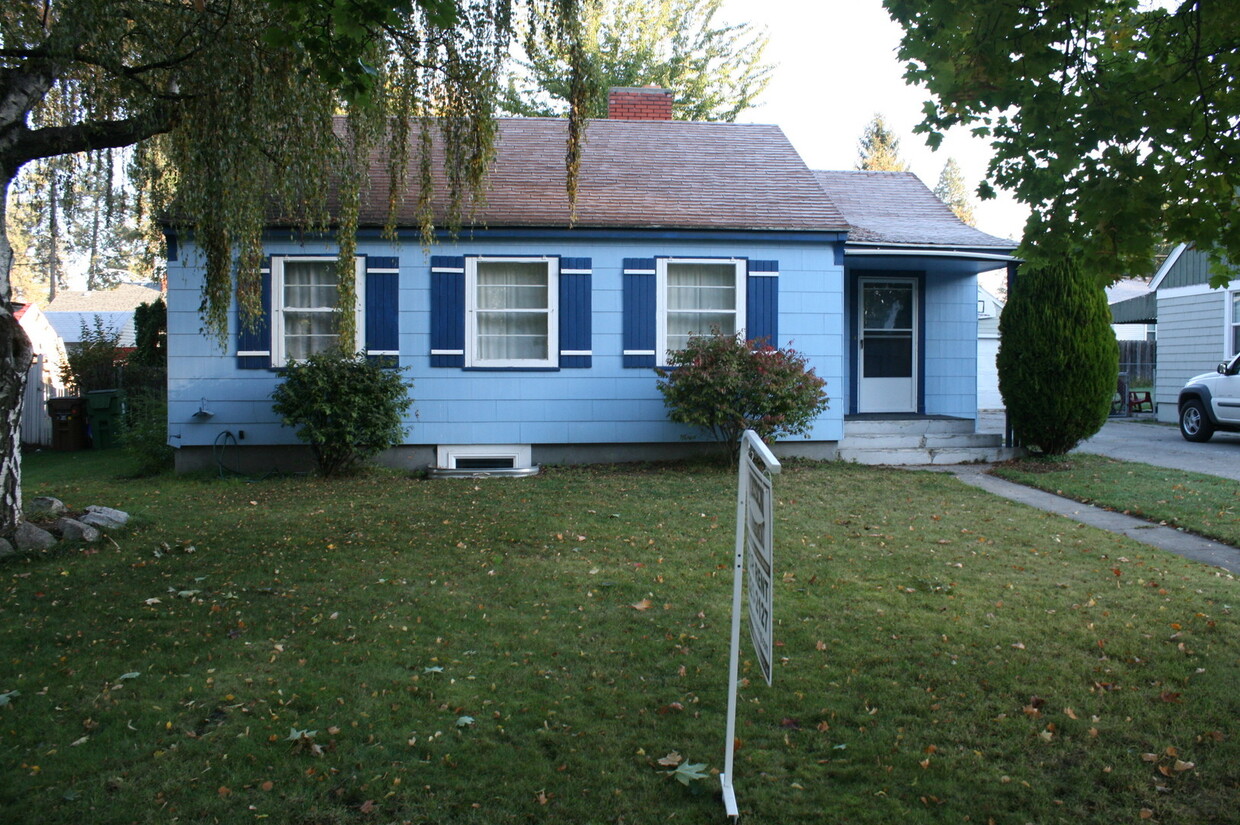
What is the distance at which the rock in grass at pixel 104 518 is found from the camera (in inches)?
306

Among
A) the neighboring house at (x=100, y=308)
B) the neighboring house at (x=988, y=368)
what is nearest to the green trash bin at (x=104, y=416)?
the neighboring house at (x=988, y=368)

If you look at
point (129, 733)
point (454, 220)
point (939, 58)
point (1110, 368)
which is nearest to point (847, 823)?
point (129, 733)

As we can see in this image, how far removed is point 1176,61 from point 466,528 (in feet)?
19.5

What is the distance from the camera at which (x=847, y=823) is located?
3.25m

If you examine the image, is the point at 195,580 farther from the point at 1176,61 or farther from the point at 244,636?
the point at 1176,61

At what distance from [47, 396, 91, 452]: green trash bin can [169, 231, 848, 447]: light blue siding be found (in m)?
7.32

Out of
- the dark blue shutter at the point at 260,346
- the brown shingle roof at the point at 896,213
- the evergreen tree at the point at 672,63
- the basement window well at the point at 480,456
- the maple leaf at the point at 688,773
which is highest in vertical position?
the evergreen tree at the point at 672,63

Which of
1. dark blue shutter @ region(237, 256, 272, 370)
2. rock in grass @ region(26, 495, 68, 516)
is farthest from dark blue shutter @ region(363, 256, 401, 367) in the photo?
rock in grass @ region(26, 495, 68, 516)

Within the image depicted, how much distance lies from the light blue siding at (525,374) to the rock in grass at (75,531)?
4.32m

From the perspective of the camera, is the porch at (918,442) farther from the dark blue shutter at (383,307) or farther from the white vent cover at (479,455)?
the dark blue shutter at (383,307)

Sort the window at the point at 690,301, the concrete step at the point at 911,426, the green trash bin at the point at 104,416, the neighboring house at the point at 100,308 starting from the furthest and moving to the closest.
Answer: the neighboring house at the point at 100,308 < the green trash bin at the point at 104,416 < the concrete step at the point at 911,426 < the window at the point at 690,301

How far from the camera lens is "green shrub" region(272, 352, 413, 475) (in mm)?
10773

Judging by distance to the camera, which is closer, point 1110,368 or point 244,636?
point 244,636

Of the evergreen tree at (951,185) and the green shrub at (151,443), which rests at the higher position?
the evergreen tree at (951,185)
